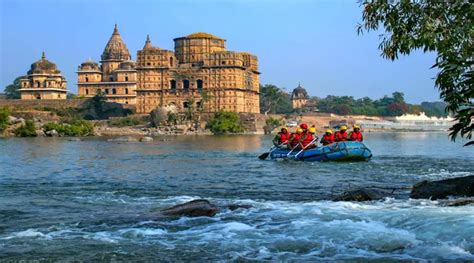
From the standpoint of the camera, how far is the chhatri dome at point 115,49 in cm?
12531

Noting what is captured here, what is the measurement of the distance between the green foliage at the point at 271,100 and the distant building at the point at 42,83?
3922cm

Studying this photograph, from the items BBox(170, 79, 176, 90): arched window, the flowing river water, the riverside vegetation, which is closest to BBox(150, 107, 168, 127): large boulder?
the riverside vegetation

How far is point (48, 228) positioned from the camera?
13.3 metres

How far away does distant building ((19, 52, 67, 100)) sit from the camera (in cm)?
11144

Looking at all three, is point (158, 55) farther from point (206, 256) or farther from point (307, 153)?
point (206, 256)

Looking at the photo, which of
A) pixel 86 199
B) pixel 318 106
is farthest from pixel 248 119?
pixel 86 199

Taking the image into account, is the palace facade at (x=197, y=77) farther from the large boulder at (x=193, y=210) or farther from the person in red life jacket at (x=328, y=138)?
the large boulder at (x=193, y=210)

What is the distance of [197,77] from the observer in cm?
10456

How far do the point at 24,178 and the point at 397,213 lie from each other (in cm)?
1614

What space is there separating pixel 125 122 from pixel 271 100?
42.9 metres

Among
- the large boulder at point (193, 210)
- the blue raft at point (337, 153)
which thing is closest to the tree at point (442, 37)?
the large boulder at point (193, 210)

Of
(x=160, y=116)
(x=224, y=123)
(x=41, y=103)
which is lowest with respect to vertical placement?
(x=224, y=123)

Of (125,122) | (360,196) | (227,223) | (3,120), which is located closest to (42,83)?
(125,122)

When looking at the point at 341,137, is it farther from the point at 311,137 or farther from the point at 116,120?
the point at 116,120
